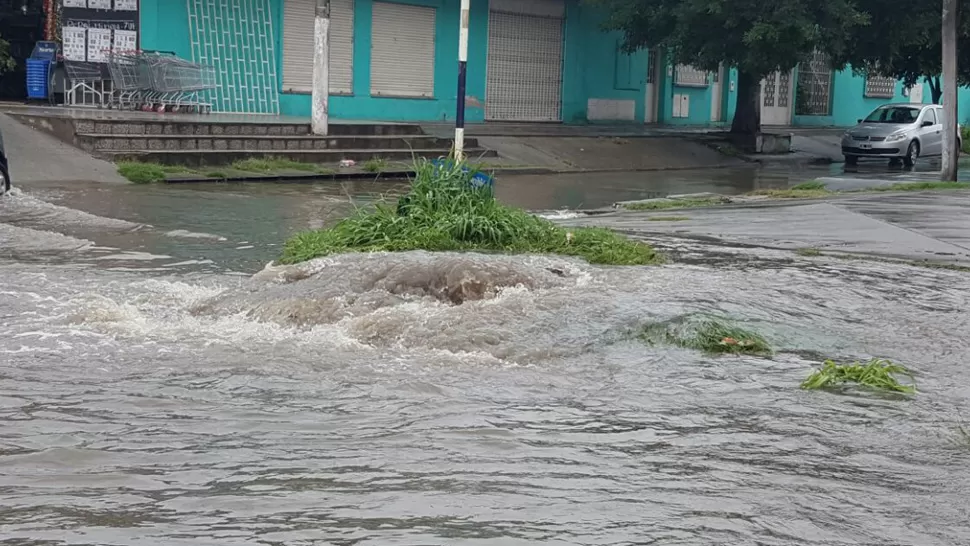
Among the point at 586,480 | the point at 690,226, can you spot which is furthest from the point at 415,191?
the point at 586,480

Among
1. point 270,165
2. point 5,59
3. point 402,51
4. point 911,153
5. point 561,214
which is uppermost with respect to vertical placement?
point 402,51

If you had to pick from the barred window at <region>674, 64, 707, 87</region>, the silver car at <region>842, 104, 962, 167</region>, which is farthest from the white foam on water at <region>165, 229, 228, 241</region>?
the barred window at <region>674, 64, 707, 87</region>

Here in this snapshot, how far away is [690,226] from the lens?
41.6 feet

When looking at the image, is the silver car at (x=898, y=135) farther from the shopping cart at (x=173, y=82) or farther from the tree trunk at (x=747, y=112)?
the shopping cart at (x=173, y=82)

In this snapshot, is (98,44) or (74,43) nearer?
(74,43)

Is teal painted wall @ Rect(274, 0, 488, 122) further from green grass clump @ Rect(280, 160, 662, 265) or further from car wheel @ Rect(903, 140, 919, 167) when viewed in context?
green grass clump @ Rect(280, 160, 662, 265)

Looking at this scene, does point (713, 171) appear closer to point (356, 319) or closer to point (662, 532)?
point (356, 319)

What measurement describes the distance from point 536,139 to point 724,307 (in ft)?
55.1

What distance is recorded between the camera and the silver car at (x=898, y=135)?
2727 cm

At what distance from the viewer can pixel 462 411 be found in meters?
5.92

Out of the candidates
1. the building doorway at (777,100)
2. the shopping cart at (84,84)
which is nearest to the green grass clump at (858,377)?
the shopping cart at (84,84)

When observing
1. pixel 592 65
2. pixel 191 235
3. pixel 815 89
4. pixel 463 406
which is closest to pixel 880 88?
pixel 815 89

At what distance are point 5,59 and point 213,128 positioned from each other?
604cm

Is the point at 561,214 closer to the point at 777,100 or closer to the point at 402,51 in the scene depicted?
the point at 402,51
